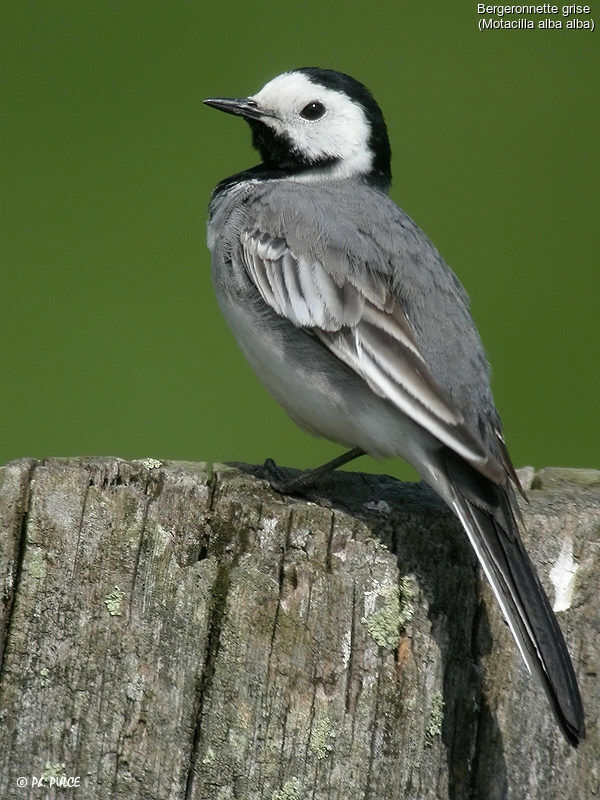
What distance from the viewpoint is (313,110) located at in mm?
5480

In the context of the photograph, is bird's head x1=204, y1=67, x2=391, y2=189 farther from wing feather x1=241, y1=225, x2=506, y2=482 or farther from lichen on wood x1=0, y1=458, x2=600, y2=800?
lichen on wood x1=0, y1=458, x2=600, y2=800

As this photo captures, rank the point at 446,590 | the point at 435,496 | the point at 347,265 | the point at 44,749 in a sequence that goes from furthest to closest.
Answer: the point at 347,265, the point at 435,496, the point at 446,590, the point at 44,749

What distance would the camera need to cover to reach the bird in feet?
10.8

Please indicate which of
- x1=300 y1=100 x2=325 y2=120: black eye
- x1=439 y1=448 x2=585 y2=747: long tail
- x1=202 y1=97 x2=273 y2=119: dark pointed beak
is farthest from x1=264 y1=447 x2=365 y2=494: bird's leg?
x1=202 y1=97 x2=273 y2=119: dark pointed beak

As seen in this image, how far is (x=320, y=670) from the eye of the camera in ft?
10.3

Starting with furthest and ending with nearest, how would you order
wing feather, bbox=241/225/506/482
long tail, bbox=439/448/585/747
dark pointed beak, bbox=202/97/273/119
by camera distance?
dark pointed beak, bbox=202/97/273/119 → wing feather, bbox=241/225/506/482 → long tail, bbox=439/448/585/747

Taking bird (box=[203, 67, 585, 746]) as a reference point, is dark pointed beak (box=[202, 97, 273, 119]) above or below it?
above

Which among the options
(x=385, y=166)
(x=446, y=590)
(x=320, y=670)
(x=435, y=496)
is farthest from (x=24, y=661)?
(x=385, y=166)

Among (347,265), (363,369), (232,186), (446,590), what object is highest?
(232,186)

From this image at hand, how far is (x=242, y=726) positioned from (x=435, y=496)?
1.21 metres

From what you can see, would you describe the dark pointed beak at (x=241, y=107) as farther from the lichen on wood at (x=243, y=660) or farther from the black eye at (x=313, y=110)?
the lichen on wood at (x=243, y=660)

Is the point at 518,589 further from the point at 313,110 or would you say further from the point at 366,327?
the point at 313,110

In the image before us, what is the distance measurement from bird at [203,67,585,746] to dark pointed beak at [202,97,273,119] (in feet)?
1.89

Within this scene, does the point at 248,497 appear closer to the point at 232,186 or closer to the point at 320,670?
the point at 320,670
